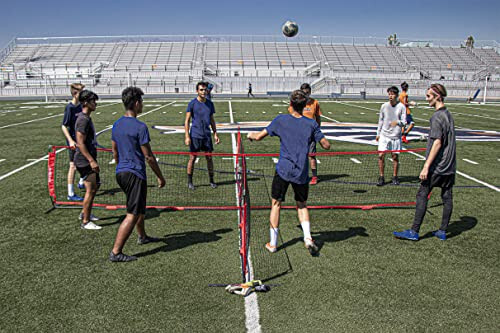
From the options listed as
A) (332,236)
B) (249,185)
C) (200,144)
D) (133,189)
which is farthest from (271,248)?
(200,144)

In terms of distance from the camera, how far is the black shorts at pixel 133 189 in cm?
468

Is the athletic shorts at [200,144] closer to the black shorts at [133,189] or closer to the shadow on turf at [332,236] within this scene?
the shadow on turf at [332,236]

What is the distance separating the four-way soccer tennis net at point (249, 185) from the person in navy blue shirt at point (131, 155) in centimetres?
147

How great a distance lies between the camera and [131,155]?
464 cm

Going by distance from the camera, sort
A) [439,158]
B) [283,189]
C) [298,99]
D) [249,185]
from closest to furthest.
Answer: [298,99] → [283,189] → [439,158] → [249,185]

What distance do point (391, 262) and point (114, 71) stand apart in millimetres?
62595

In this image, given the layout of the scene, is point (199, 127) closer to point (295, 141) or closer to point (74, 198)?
point (74, 198)

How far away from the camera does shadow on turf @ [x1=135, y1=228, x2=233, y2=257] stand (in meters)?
5.30

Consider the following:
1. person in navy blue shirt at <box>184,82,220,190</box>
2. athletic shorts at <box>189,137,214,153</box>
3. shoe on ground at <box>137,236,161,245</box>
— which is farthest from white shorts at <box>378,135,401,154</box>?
shoe on ground at <box>137,236,161,245</box>

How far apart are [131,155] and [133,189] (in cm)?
40

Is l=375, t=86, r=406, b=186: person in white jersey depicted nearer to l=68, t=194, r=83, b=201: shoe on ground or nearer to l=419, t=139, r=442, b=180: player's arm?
l=419, t=139, r=442, b=180: player's arm

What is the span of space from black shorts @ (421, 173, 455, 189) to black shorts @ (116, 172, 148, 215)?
3720mm

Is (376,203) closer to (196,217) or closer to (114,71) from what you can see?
(196,217)

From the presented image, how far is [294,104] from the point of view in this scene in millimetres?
4645
